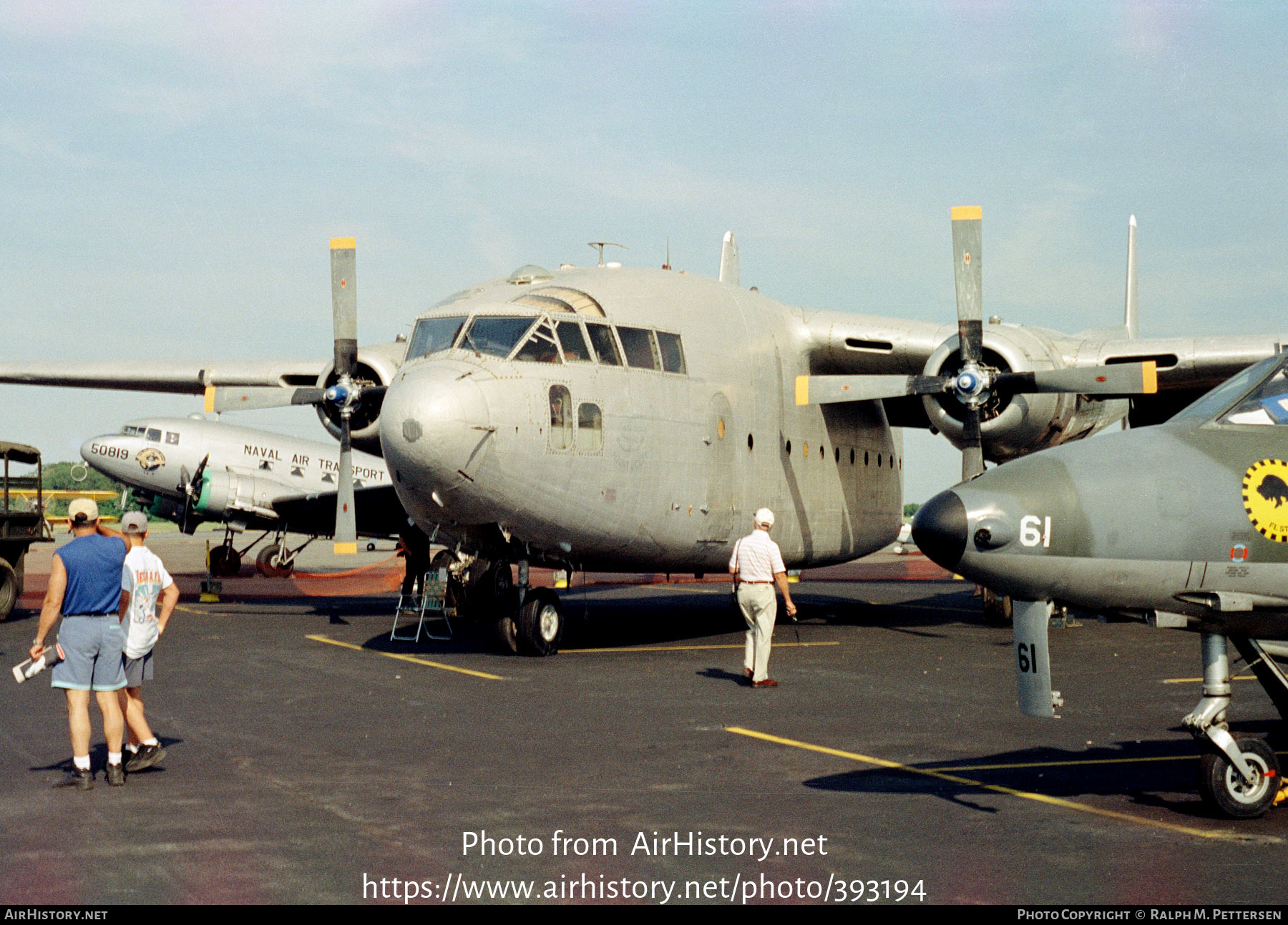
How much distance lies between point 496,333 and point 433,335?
3.14 ft

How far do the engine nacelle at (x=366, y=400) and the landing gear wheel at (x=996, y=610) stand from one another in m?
9.92

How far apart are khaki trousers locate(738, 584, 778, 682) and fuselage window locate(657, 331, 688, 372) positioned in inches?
146

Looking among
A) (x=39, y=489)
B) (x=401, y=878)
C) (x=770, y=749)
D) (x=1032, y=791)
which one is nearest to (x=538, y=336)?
(x=770, y=749)

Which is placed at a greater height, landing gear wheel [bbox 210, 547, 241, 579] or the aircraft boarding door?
the aircraft boarding door

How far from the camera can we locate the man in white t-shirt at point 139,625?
8430mm

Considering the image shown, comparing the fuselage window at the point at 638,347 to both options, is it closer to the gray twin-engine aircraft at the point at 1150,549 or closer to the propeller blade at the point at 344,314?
the propeller blade at the point at 344,314

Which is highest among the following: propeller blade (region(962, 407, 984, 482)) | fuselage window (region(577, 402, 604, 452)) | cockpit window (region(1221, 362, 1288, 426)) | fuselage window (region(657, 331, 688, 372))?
fuselage window (region(657, 331, 688, 372))

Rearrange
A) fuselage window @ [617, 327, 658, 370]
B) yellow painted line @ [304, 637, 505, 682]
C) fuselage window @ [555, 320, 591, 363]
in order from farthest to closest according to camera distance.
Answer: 1. fuselage window @ [617, 327, 658, 370]
2. fuselage window @ [555, 320, 591, 363]
3. yellow painted line @ [304, 637, 505, 682]

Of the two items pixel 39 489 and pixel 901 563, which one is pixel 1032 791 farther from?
pixel 901 563

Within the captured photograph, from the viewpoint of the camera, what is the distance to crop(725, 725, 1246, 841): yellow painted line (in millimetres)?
6672

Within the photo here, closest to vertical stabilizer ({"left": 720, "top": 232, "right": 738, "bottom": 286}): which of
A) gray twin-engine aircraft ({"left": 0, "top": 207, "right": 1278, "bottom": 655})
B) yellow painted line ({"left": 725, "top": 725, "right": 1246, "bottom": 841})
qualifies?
gray twin-engine aircraft ({"left": 0, "top": 207, "right": 1278, "bottom": 655})

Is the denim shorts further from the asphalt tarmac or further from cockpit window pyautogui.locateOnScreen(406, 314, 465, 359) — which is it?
cockpit window pyautogui.locateOnScreen(406, 314, 465, 359)

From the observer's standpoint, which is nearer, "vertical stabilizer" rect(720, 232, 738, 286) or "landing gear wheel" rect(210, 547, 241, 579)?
"vertical stabilizer" rect(720, 232, 738, 286)
